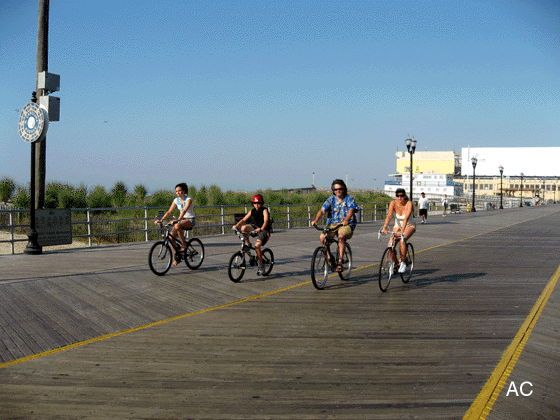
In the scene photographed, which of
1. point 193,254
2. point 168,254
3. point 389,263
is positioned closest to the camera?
point 389,263

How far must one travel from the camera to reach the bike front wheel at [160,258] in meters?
9.88

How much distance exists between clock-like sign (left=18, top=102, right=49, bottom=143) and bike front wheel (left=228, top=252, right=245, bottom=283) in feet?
18.3

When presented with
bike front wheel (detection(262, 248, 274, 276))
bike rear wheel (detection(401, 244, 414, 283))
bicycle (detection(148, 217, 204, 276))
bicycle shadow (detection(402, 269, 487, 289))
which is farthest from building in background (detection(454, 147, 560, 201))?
bicycle (detection(148, 217, 204, 276))

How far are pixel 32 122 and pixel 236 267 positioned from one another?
6.11 metres

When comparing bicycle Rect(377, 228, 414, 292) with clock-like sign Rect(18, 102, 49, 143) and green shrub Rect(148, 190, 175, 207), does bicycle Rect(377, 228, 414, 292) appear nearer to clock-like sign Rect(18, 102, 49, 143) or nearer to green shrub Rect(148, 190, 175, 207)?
clock-like sign Rect(18, 102, 49, 143)

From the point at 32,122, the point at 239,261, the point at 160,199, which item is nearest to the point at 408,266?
the point at 239,261

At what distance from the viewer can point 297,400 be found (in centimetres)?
413

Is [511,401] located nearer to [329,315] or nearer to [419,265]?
[329,315]

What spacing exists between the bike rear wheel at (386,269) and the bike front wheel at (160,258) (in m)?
4.09

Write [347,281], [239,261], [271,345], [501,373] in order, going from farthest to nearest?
1. [347,281]
2. [239,261]
3. [271,345]
4. [501,373]

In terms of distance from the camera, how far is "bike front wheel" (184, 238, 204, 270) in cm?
1062

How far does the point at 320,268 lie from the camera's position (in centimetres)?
911

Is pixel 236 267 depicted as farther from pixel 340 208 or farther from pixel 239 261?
pixel 340 208

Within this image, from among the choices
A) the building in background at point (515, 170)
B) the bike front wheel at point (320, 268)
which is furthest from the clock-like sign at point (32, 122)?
the building in background at point (515, 170)
